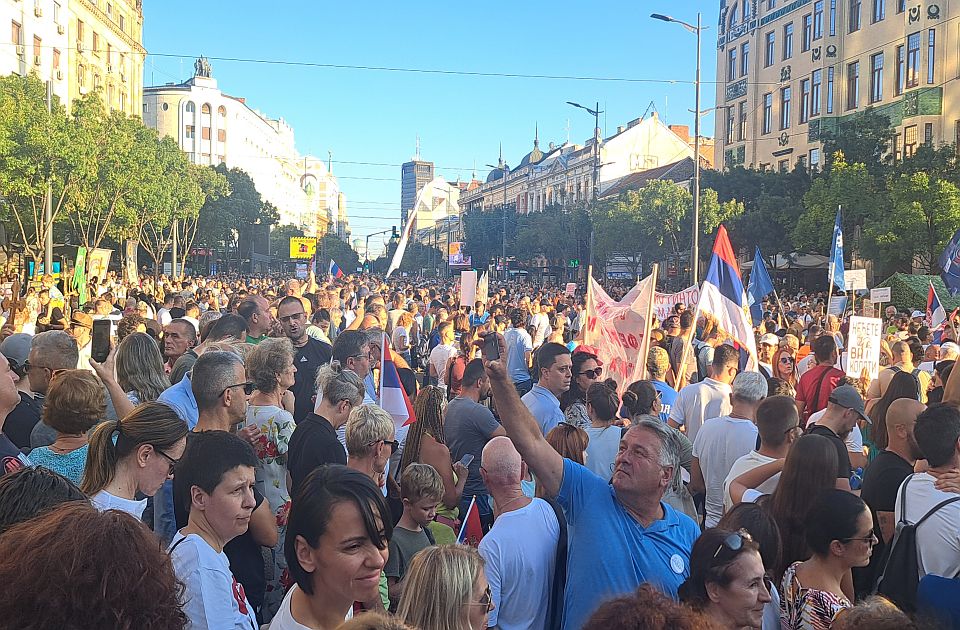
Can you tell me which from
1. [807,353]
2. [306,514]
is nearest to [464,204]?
[807,353]

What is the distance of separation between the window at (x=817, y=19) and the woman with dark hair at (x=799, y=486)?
159 ft

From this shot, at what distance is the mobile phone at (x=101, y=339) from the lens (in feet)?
23.3

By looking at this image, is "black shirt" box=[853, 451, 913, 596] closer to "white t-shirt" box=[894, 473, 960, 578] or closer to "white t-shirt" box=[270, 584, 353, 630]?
"white t-shirt" box=[894, 473, 960, 578]

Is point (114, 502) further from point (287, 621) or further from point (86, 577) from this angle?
point (86, 577)

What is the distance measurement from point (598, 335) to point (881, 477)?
541 centimetres

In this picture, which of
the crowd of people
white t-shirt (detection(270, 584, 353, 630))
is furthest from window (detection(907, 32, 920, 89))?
white t-shirt (detection(270, 584, 353, 630))

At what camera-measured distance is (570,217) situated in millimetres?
64688

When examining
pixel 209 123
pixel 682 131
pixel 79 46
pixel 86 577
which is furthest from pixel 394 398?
pixel 209 123

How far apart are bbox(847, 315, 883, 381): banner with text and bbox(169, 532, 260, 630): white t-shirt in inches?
330

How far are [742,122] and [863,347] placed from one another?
48.9 meters

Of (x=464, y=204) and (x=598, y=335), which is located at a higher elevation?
(x=464, y=204)

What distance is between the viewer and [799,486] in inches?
169

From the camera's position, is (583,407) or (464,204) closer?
(583,407)

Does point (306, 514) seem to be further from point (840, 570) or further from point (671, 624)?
point (840, 570)
